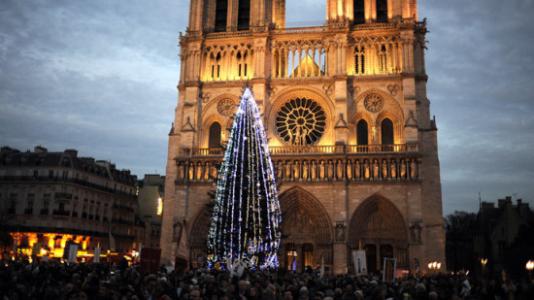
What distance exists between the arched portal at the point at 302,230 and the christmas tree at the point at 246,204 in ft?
28.0

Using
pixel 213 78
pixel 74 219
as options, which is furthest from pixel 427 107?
pixel 74 219

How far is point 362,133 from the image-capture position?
3222 cm

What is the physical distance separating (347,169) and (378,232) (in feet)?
13.5

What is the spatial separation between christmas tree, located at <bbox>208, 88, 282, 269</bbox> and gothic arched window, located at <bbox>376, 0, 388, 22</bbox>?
15.3 m

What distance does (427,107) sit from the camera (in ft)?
104

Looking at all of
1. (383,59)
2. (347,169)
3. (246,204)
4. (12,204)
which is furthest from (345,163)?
(12,204)

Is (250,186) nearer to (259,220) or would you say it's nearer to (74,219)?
(259,220)

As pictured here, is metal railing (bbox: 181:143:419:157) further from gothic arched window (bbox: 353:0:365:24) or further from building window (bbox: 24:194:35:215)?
building window (bbox: 24:194:35:215)

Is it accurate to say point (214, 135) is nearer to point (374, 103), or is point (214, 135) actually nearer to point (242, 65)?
point (242, 65)

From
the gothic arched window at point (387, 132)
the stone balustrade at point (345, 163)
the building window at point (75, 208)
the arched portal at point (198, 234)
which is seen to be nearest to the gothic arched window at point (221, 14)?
the stone balustrade at point (345, 163)

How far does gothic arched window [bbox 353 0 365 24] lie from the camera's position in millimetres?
34094

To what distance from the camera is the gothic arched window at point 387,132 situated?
3177cm

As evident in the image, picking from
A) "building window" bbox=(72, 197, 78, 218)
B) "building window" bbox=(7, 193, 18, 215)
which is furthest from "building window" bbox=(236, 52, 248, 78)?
"building window" bbox=(7, 193, 18, 215)

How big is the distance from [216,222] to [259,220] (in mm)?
1916
